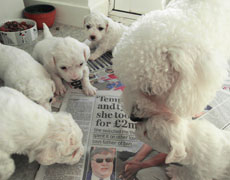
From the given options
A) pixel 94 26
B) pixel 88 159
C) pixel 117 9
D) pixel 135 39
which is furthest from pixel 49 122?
pixel 117 9

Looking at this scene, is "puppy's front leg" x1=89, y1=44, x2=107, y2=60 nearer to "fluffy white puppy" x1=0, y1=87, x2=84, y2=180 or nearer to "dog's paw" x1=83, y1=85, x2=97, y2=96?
"dog's paw" x1=83, y1=85, x2=97, y2=96

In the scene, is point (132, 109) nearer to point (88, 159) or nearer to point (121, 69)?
point (121, 69)

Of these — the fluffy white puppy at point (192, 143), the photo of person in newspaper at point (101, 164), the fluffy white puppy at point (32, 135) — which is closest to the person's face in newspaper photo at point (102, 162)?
the photo of person in newspaper at point (101, 164)

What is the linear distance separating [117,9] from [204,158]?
6.78 ft

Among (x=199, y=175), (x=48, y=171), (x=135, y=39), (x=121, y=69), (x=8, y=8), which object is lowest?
(x=48, y=171)

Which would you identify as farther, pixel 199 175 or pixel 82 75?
pixel 82 75

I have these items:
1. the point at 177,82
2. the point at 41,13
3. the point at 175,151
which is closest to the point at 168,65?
the point at 177,82

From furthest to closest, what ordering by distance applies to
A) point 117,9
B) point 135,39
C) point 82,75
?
point 117,9
point 82,75
point 135,39

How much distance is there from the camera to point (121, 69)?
788 mm

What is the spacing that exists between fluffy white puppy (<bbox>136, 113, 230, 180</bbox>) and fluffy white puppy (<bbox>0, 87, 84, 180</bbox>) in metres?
0.33

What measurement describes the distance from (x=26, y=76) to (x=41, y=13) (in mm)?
1179

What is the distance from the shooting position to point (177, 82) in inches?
27.9

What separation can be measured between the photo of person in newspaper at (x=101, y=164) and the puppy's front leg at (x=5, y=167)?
1.15 feet

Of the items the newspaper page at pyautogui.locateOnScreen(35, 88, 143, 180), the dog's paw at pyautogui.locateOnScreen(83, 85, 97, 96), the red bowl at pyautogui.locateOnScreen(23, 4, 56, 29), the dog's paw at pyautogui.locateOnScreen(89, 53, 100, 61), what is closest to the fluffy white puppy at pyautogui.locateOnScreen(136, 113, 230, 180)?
the newspaper page at pyautogui.locateOnScreen(35, 88, 143, 180)
